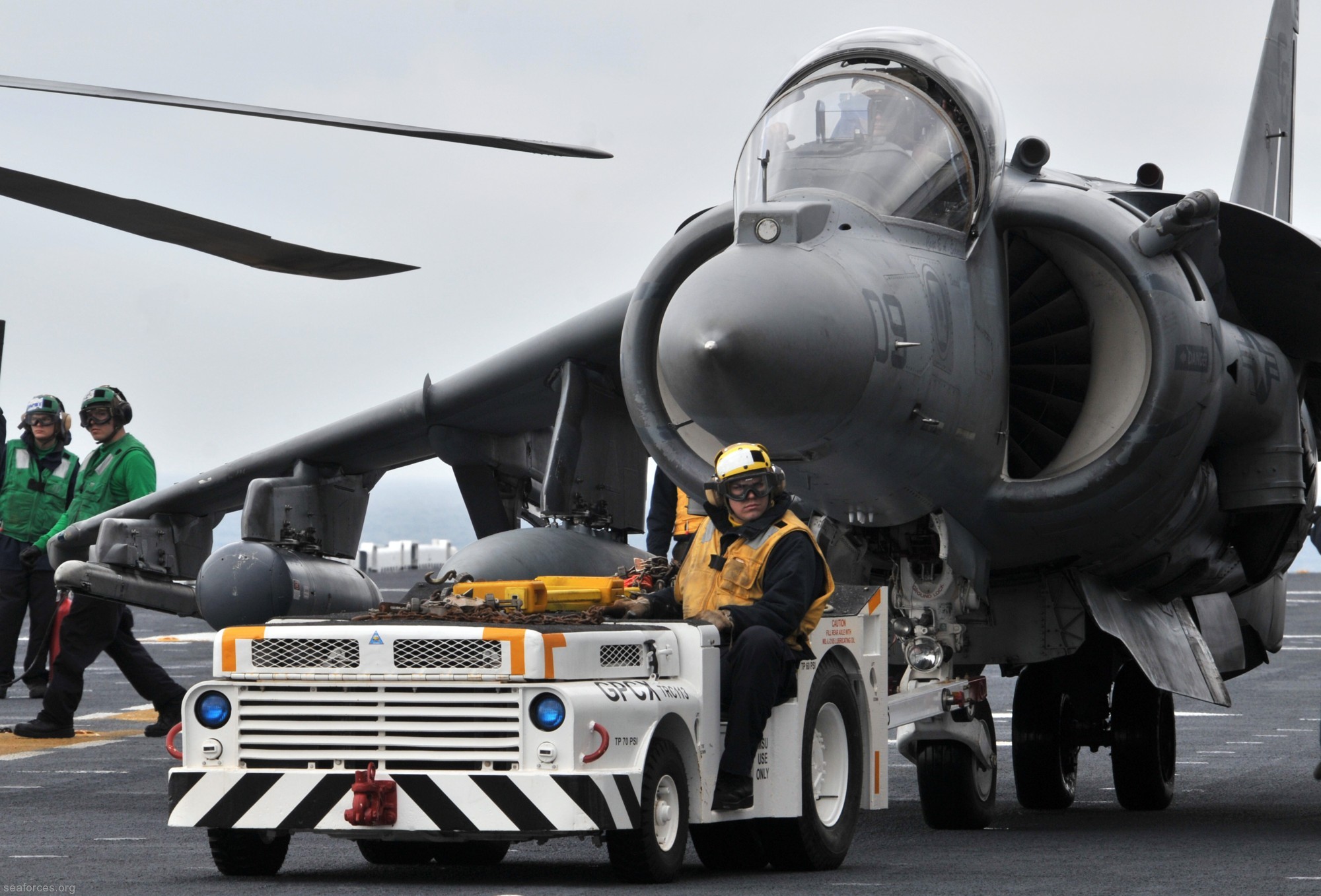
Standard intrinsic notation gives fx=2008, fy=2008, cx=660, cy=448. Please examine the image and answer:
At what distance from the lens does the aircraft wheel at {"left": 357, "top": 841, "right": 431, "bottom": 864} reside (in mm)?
7582

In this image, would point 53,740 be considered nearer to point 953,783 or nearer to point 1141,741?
point 953,783

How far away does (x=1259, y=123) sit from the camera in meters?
13.7

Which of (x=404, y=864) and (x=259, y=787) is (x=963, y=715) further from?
(x=259, y=787)

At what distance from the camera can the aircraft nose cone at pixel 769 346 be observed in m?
7.50

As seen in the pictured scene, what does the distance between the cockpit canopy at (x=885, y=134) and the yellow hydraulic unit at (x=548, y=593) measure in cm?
189

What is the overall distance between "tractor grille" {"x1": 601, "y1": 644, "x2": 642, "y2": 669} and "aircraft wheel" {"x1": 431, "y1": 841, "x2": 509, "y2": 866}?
3.76 feet

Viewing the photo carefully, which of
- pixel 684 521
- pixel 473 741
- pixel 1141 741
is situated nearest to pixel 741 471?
pixel 473 741

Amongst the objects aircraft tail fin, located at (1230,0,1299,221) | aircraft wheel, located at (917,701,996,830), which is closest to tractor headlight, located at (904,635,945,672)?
aircraft wheel, located at (917,701,996,830)

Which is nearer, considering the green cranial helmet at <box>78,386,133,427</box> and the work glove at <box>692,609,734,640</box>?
the work glove at <box>692,609,734,640</box>

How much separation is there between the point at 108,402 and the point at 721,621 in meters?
7.06

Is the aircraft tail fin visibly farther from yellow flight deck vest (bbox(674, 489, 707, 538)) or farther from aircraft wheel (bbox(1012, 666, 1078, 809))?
yellow flight deck vest (bbox(674, 489, 707, 538))

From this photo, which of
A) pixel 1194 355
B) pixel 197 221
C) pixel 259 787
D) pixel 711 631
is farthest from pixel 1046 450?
pixel 197 221

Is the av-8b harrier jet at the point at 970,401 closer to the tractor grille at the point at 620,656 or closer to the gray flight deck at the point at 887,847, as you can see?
the gray flight deck at the point at 887,847

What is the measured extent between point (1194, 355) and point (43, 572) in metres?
10.0
